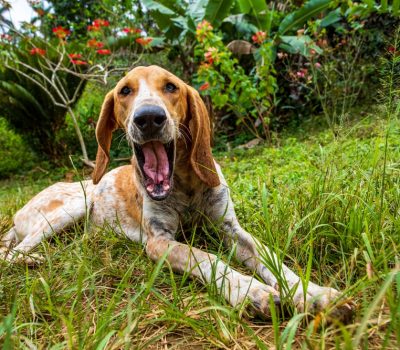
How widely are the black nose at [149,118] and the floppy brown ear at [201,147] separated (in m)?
0.42

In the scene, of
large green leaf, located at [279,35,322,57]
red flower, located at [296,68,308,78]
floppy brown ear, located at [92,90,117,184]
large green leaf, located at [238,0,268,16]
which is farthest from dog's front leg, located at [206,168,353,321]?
large green leaf, located at [238,0,268,16]

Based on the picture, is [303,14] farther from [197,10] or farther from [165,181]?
[165,181]

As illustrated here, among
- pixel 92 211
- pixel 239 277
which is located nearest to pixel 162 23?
pixel 92 211

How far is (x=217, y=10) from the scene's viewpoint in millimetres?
8977

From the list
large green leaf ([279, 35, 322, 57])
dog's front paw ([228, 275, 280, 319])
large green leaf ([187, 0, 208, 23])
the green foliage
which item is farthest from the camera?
large green leaf ([187, 0, 208, 23])

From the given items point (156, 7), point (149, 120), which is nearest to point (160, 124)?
point (149, 120)

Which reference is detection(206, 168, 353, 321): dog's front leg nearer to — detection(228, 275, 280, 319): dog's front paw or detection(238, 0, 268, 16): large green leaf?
detection(228, 275, 280, 319): dog's front paw

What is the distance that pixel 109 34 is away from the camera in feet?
39.6

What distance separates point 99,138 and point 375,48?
7.71 metres

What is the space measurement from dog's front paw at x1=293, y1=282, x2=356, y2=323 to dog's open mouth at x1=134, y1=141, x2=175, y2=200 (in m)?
1.29

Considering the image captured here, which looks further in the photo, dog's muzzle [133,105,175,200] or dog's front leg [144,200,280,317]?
dog's muzzle [133,105,175,200]

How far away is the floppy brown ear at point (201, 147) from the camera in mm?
3205

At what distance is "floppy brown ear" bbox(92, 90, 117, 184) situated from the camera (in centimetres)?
355

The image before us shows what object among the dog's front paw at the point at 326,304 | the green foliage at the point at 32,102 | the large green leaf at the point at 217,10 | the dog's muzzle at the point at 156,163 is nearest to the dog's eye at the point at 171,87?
the dog's muzzle at the point at 156,163
